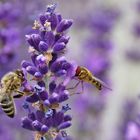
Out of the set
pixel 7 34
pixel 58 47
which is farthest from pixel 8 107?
pixel 7 34

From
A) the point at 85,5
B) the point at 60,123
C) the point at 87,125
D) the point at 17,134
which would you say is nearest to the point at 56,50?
the point at 60,123

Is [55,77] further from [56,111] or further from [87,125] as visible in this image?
[87,125]

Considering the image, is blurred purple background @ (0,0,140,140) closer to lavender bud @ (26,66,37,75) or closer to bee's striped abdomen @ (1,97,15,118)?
bee's striped abdomen @ (1,97,15,118)

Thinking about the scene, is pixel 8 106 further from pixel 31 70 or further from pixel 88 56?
pixel 88 56

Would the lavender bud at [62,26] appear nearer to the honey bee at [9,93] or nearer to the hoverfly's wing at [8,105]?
the honey bee at [9,93]

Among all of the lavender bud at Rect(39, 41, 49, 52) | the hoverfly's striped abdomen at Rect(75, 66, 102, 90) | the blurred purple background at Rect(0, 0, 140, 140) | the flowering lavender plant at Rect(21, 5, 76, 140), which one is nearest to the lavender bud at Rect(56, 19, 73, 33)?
the flowering lavender plant at Rect(21, 5, 76, 140)

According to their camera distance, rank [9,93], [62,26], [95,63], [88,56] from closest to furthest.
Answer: [62,26], [9,93], [95,63], [88,56]
